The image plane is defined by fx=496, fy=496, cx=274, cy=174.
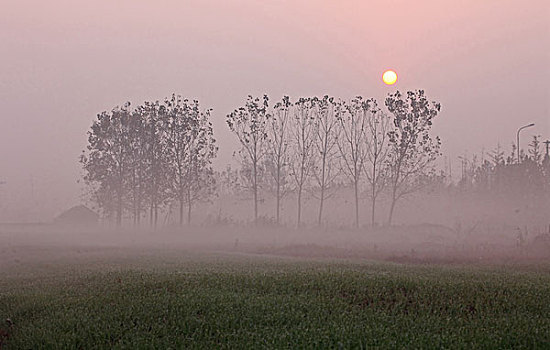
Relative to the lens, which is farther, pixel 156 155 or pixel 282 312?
pixel 156 155

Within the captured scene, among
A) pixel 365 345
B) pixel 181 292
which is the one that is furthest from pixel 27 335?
pixel 365 345

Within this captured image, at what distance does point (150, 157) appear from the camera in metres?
62.5

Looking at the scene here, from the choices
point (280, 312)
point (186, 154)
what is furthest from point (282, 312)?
point (186, 154)

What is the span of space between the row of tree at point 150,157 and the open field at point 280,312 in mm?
47211

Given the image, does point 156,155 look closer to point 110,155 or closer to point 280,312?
point 110,155

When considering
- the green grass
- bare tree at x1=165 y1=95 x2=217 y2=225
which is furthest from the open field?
bare tree at x1=165 y1=95 x2=217 y2=225

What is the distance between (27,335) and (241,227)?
48.8m

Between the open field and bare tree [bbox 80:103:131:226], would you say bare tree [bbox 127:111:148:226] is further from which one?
the open field

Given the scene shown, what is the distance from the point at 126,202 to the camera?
6938 centimetres

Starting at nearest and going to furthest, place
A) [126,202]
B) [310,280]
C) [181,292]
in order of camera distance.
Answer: [181,292]
[310,280]
[126,202]

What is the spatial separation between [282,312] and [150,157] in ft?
179

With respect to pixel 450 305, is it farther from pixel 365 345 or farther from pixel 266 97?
pixel 266 97

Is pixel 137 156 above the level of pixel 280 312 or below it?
above

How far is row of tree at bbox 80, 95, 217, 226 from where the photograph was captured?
61375mm
